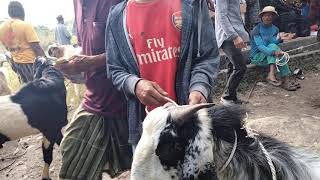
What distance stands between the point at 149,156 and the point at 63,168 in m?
1.26

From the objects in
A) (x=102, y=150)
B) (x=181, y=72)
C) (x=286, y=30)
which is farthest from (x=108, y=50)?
(x=286, y=30)

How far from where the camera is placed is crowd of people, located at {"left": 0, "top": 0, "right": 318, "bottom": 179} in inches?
88.7

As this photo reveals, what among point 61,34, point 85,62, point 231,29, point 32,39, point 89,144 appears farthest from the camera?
point 61,34

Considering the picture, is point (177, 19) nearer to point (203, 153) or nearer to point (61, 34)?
point (203, 153)

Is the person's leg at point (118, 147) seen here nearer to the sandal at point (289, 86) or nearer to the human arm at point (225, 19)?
the human arm at point (225, 19)

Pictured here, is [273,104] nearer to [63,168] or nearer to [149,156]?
[63,168]

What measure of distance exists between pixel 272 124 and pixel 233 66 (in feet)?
4.56

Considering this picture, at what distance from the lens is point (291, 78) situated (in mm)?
7414

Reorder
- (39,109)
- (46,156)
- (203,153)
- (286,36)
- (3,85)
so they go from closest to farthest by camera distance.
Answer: (203,153) < (39,109) < (46,156) < (3,85) < (286,36)

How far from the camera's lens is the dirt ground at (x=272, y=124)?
14.6 feet

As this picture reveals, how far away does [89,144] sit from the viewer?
2.83 meters

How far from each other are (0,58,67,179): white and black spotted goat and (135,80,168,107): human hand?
8.76ft

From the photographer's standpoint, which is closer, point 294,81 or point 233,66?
point 233,66

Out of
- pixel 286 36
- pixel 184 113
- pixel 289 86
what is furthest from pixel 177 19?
pixel 286 36
